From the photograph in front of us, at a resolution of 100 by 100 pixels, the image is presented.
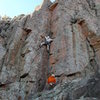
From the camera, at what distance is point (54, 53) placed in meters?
23.2

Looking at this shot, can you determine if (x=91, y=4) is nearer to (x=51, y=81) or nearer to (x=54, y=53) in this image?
(x=54, y=53)

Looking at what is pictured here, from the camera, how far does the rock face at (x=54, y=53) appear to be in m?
19.0

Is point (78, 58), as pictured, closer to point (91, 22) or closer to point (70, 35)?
point (70, 35)

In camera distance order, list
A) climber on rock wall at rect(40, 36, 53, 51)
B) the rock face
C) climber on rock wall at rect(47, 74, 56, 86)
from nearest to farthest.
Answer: the rock face < climber on rock wall at rect(47, 74, 56, 86) < climber on rock wall at rect(40, 36, 53, 51)

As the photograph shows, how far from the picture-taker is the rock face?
18972mm

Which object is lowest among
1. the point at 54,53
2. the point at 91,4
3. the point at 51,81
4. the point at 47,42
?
the point at 51,81

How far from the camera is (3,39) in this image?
2817cm

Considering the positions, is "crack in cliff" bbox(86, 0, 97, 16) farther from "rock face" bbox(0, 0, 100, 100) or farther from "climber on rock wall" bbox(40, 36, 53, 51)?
"climber on rock wall" bbox(40, 36, 53, 51)

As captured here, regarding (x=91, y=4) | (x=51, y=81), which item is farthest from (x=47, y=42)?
(x=91, y=4)

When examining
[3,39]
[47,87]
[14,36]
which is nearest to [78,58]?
[47,87]

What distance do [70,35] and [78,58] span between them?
3.34m

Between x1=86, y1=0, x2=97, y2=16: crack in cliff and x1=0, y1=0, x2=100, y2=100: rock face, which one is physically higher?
x1=86, y1=0, x2=97, y2=16: crack in cliff

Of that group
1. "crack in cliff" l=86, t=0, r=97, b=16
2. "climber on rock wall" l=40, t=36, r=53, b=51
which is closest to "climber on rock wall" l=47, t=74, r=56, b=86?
"climber on rock wall" l=40, t=36, r=53, b=51

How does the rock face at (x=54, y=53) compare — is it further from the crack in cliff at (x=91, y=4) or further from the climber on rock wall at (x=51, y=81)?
the climber on rock wall at (x=51, y=81)
